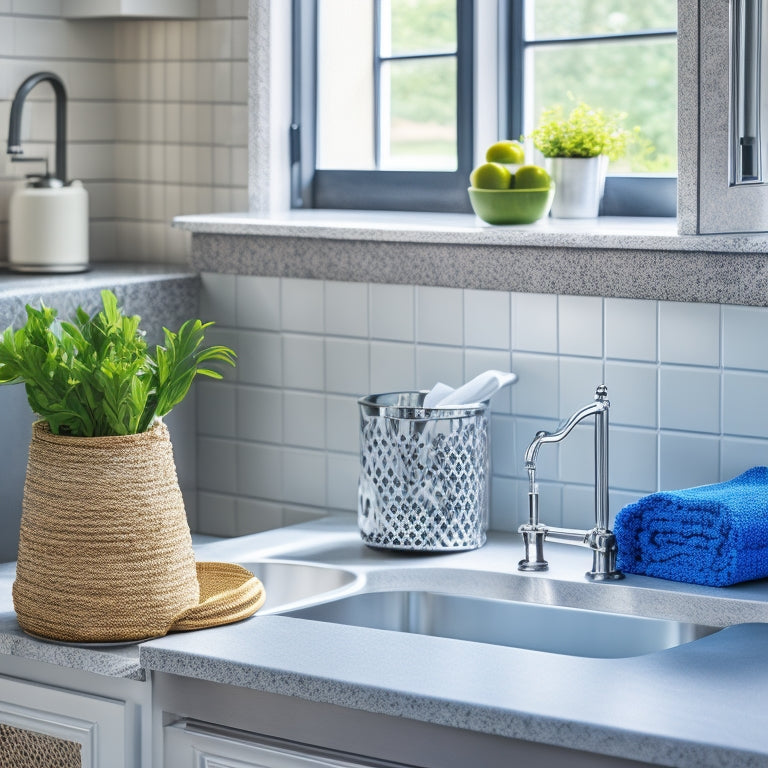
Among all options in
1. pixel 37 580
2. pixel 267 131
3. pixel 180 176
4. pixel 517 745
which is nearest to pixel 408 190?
pixel 267 131

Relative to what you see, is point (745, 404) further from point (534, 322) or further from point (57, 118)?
point (57, 118)

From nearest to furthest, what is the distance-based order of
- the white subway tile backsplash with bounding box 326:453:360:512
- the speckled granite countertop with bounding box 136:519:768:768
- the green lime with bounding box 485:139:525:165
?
the speckled granite countertop with bounding box 136:519:768:768 < the green lime with bounding box 485:139:525:165 < the white subway tile backsplash with bounding box 326:453:360:512

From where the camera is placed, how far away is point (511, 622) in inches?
75.8

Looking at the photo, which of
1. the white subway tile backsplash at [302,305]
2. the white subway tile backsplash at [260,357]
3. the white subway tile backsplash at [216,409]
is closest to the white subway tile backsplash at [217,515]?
the white subway tile backsplash at [216,409]

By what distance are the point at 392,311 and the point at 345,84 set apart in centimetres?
53

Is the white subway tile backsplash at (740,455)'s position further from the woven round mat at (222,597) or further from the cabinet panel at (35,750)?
the cabinet panel at (35,750)

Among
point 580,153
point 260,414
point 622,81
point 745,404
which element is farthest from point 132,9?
point 622,81

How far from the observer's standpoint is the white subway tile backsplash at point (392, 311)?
7.41ft

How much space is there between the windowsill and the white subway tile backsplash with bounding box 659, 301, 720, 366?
84 mm

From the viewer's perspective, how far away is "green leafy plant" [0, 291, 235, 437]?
1.65 m

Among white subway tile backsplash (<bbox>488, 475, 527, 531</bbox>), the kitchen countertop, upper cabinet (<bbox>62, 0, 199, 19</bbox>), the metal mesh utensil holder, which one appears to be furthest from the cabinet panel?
upper cabinet (<bbox>62, 0, 199, 19</bbox>)

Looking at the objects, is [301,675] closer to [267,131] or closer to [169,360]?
Result: [169,360]

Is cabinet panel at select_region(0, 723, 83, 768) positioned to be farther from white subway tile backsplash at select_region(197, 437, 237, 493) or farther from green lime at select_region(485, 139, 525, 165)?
green lime at select_region(485, 139, 525, 165)

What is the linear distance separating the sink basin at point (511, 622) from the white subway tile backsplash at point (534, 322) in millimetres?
407
